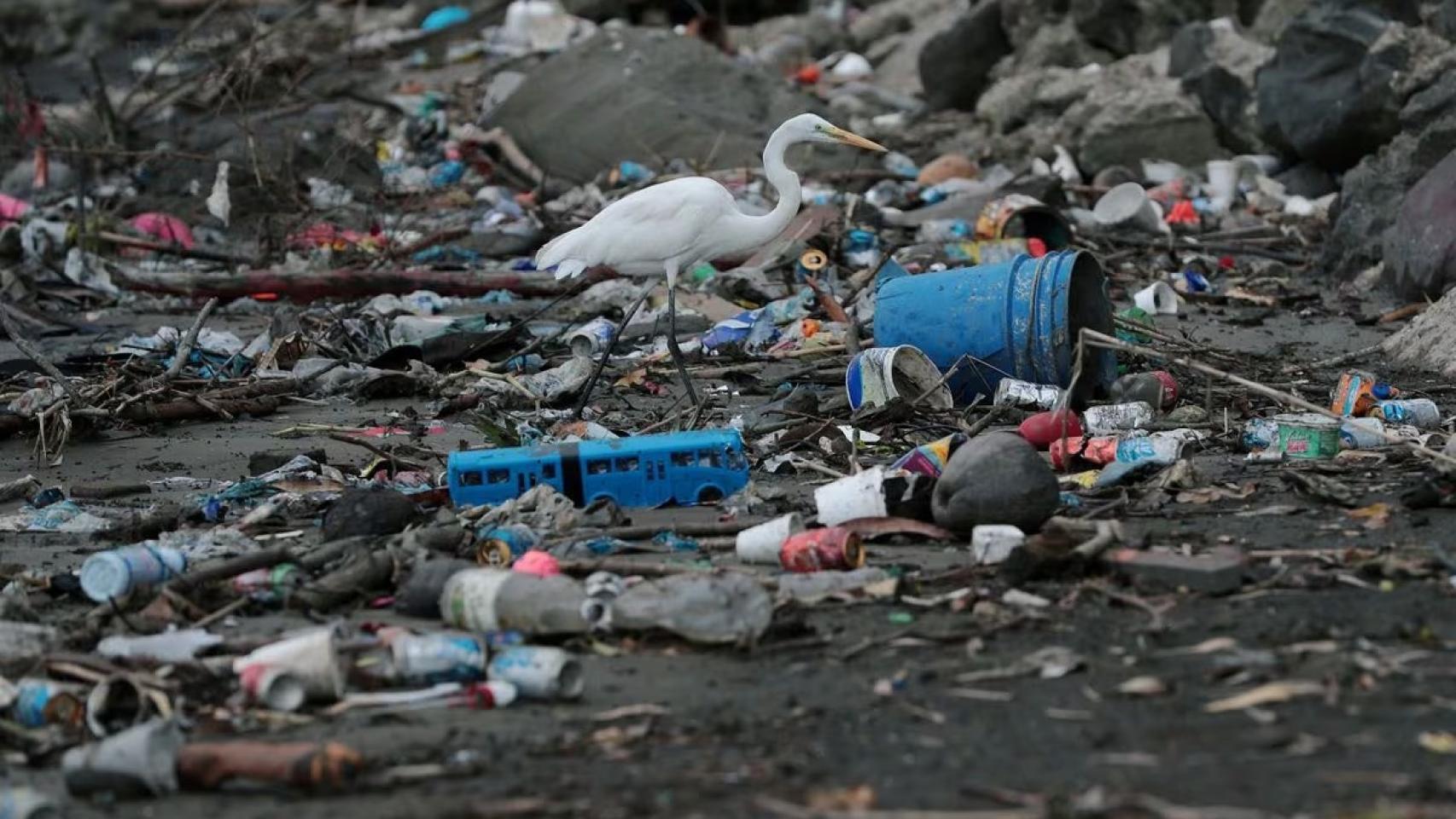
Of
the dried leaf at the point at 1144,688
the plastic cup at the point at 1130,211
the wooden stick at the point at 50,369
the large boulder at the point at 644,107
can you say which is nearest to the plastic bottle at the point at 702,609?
the dried leaf at the point at 1144,688

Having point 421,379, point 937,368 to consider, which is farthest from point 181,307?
point 937,368

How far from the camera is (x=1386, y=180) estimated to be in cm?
1067

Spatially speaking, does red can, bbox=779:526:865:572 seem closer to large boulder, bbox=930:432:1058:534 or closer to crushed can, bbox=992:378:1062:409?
large boulder, bbox=930:432:1058:534

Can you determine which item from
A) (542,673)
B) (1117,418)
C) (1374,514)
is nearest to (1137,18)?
(1117,418)

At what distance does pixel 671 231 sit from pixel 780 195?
1.84ft

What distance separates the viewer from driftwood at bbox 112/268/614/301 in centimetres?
1020

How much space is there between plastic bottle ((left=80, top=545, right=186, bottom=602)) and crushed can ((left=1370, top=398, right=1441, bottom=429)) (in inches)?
158

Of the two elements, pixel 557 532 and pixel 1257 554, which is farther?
pixel 557 532

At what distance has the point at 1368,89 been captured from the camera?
11648mm

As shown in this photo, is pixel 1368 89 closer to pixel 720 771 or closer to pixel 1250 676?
pixel 1250 676

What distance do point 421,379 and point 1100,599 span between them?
4.20m

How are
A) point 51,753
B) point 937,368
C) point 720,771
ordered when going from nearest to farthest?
point 720,771 < point 51,753 < point 937,368

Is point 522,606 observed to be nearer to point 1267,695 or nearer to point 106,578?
point 106,578

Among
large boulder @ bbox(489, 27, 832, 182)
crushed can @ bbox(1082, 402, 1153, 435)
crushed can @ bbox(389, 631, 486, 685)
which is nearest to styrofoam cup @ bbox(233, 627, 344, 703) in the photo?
crushed can @ bbox(389, 631, 486, 685)
